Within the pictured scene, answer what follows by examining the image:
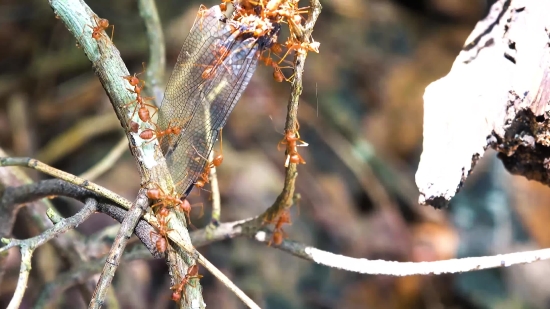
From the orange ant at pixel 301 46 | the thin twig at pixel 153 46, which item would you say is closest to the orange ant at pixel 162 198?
the orange ant at pixel 301 46

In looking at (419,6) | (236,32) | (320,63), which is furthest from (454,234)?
(236,32)

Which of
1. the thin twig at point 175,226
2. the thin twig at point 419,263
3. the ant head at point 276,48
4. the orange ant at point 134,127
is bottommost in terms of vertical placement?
the thin twig at point 419,263

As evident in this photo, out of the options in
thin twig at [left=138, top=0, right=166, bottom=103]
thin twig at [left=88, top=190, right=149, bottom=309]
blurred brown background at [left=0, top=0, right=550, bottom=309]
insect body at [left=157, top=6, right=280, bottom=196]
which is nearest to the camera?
thin twig at [left=88, top=190, right=149, bottom=309]

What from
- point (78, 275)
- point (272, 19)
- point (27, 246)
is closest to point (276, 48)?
point (272, 19)

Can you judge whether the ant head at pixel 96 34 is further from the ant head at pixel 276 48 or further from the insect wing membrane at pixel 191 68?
the ant head at pixel 276 48

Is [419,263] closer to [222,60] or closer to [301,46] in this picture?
[301,46]

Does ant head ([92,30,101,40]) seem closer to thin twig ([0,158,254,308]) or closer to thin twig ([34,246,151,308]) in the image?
thin twig ([0,158,254,308])

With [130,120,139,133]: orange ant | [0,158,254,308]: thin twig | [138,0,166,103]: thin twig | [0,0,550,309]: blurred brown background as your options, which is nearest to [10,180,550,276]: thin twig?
[0,158,254,308]: thin twig

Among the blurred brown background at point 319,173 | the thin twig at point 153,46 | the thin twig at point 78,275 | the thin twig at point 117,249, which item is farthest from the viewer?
the blurred brown background at point 319,173
